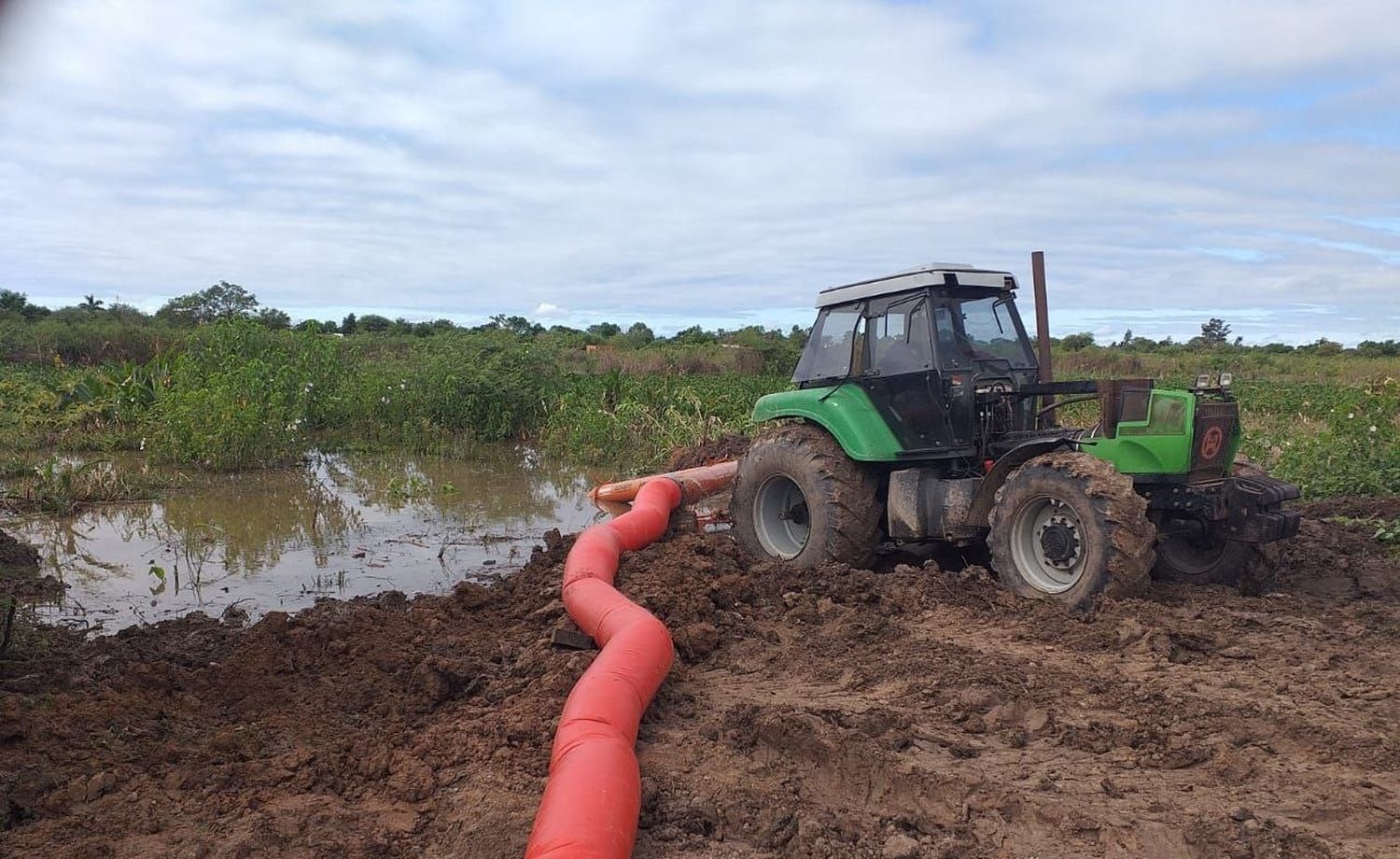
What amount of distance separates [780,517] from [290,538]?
486 cm

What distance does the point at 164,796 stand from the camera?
12.4 feet

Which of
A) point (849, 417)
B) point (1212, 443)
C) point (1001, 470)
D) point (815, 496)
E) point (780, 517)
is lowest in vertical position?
point (780, 517)

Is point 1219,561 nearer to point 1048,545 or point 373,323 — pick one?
point 1048,545

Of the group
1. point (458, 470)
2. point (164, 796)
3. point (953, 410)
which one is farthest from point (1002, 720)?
point (458, 470)

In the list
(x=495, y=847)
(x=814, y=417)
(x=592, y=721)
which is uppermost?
(x=814, y=417)

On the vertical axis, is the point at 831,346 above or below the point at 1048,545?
above

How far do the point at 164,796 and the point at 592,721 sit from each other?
5.30ft

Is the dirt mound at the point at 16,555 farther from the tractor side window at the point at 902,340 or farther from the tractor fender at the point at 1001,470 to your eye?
the tractor fender at the point at 1001,470

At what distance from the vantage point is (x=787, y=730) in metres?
4.14

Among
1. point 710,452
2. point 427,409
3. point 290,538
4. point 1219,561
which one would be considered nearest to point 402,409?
point 427,409

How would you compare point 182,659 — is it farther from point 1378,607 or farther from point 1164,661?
point 1378,607

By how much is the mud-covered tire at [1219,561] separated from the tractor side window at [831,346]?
8.20 ft

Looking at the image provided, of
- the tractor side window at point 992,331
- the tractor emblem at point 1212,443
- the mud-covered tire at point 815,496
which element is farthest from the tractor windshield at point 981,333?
the tractor emblem at point 1212,443

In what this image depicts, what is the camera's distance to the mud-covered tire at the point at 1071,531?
219 inches
